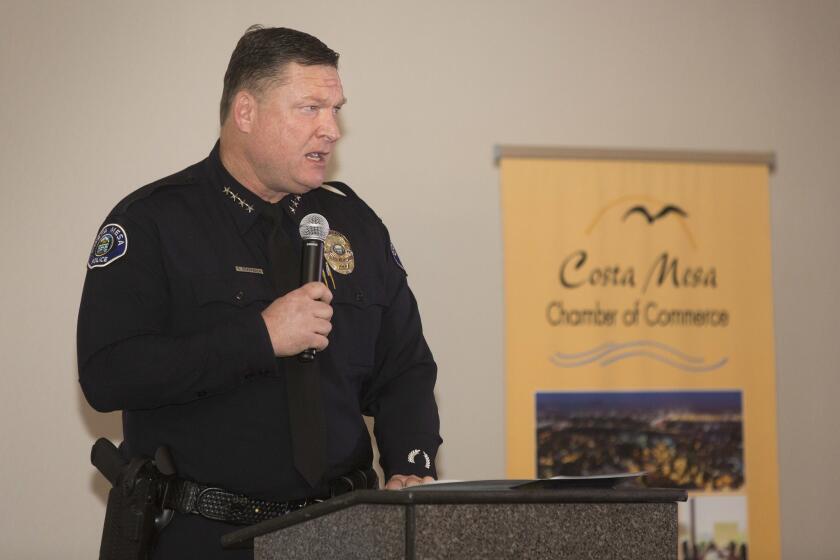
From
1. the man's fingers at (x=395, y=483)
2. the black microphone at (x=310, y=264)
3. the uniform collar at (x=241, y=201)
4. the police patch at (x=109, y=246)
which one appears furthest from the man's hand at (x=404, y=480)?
the police patch at (x=109, y=246)

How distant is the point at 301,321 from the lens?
6.46 ft

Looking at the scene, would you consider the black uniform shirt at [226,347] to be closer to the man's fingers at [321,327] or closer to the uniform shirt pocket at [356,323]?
the uniform shirt pocket at [356,323]

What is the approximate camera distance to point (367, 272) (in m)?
2.44

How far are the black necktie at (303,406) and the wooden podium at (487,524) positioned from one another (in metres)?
0.57

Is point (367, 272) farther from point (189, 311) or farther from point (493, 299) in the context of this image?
point (493, 299)

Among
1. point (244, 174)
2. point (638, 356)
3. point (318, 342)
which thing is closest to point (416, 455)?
point (318, 342)

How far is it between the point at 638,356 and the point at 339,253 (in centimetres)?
216

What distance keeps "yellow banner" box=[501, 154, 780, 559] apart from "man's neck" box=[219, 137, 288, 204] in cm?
191

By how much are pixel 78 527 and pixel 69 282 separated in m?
0.92

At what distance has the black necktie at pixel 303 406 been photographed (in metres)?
2.10

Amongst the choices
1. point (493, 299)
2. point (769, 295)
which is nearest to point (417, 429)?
→ point (493, 299)

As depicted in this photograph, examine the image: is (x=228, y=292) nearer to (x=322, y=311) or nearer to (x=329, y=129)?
(x=322, y=311)

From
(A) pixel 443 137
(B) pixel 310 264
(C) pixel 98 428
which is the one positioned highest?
(A) pixel 443 137

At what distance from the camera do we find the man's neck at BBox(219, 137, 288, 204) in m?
2.37
